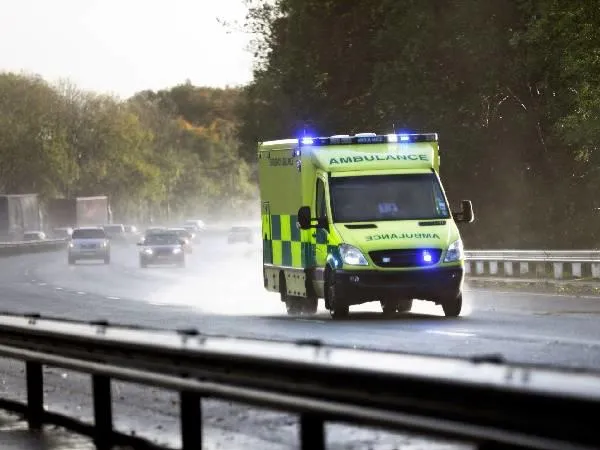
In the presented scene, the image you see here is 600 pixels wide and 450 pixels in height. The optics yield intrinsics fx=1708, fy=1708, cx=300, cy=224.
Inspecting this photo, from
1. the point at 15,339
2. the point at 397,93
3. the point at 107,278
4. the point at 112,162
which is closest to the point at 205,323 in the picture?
the point at 15,339

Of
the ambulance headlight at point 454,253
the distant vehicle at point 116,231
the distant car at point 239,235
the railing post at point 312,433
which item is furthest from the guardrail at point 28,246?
the railing post at point 312,433

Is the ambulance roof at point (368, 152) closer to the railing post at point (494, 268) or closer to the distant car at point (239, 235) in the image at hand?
the railing post at point (494, 268)

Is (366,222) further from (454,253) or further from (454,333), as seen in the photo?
(454,333)

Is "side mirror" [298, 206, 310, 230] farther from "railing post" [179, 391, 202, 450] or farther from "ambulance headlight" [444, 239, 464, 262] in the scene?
"railing post" [179, 391, 202, 450]

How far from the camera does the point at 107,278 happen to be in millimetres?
58375

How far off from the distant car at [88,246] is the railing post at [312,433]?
2755 inches

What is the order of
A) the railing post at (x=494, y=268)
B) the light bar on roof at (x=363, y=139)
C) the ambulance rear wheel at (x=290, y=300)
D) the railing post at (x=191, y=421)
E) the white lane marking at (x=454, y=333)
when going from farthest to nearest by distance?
the railing post at (x=494, y=268) → the ambulance rear wheel at (x=290, y=300) → the light bar on roof at (x=363, y=139) → the white lane marking at (x=454, y=333) → the railing post at (x=191, y=421)

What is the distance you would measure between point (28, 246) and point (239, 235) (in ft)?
92.0

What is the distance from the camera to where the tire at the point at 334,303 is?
80.9ft

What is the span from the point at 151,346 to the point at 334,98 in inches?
2052

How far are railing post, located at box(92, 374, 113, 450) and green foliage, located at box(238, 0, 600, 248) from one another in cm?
3783

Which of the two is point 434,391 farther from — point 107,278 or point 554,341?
point 107,278

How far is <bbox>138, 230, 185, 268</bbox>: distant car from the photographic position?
2756 inches

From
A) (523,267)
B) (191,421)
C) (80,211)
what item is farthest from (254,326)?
(80,211)
